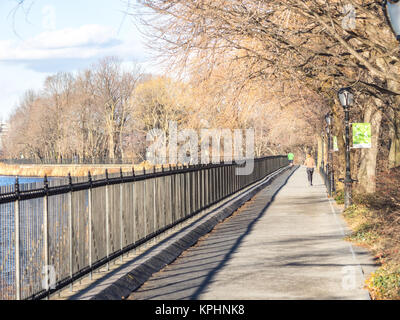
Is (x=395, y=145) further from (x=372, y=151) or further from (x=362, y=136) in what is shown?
(x=372, y=151)

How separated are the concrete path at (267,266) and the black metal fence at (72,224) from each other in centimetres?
99

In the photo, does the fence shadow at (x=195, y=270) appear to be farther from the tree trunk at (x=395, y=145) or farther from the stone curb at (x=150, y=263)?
the tree trunk at (x=395, y=145)

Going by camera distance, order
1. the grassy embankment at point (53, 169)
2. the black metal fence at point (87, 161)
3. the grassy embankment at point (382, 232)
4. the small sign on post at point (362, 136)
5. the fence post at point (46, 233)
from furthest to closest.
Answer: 1. the black metal fence at point (87, 161)
2. the grassy embankment at point (53, 169)
3. the small sign on post at point (362, 136)
4. the grassy embankment at point (382, 232)
5. the fence post at point (46, 233)

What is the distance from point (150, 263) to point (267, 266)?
2.07m

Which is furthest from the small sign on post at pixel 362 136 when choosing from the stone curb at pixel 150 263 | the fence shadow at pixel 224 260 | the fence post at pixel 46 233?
the fence post at pixel 46 233

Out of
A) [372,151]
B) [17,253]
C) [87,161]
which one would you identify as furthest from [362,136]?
[87,161]

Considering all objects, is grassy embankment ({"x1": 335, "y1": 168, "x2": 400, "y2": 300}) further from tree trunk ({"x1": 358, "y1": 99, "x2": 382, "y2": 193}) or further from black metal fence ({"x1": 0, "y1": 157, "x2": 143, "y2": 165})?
black metal fence ({"x1": 0, "y1": 157, "x2": 143, "y2": 165})

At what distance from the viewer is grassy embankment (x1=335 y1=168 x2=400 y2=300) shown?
33.2 feet

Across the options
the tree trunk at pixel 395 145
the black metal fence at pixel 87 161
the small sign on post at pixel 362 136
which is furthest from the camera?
the black metal fence at pixel 87 161

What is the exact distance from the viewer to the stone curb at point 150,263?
376 inches

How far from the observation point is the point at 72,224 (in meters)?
10.2

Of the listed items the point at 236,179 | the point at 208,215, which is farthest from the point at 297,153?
the point at 208,215

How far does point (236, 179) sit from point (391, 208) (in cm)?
1854
